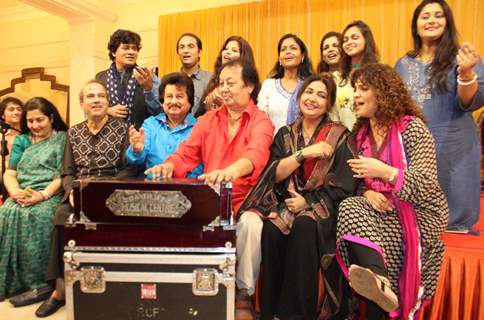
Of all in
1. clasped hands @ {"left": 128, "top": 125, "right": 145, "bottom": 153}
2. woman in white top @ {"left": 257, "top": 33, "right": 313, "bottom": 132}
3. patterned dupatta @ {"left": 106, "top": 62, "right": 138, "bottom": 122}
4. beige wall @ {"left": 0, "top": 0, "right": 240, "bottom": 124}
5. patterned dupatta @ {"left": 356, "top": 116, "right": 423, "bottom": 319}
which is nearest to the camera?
patterned dupatta @ {"left": 356, "top": 116, "right": 423, "bottom": 319}

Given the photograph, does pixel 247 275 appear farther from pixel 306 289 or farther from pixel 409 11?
pixel 409 11

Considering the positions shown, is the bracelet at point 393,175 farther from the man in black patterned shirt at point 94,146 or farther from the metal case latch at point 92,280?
the man in black patterned shirt at point 94,146

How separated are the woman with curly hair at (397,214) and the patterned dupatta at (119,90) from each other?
2010mm

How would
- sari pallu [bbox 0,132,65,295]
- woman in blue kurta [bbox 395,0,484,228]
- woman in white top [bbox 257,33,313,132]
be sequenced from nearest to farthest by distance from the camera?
woman in blue kurta [bbox 395,0,484,228], sari pallu [bbox 0,132,65,295], woman in white top [bbox 257,33,313,132]

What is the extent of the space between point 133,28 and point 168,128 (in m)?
4.53

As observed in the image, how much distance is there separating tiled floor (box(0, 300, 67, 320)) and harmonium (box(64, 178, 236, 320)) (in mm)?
771

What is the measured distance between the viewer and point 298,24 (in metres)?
5.36

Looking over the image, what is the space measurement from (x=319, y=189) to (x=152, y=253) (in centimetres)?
96

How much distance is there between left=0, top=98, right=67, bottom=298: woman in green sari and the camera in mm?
2637

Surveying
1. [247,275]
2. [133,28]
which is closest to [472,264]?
[247,275]

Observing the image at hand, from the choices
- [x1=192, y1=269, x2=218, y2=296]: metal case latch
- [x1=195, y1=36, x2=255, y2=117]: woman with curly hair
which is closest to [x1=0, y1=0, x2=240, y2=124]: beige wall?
[x1=195, y1=36, x2=255, y2=117]: woman with curly hair

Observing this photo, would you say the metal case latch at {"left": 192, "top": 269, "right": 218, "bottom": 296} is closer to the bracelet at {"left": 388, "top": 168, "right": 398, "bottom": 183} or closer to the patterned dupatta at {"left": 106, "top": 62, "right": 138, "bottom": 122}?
the bracelet at {"left": 388, "top": 168, "right": 398, "bottom": 183}

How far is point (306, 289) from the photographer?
1874mm

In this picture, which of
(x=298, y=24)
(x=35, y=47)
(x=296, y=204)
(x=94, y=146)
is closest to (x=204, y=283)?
(x=296, y=204)
